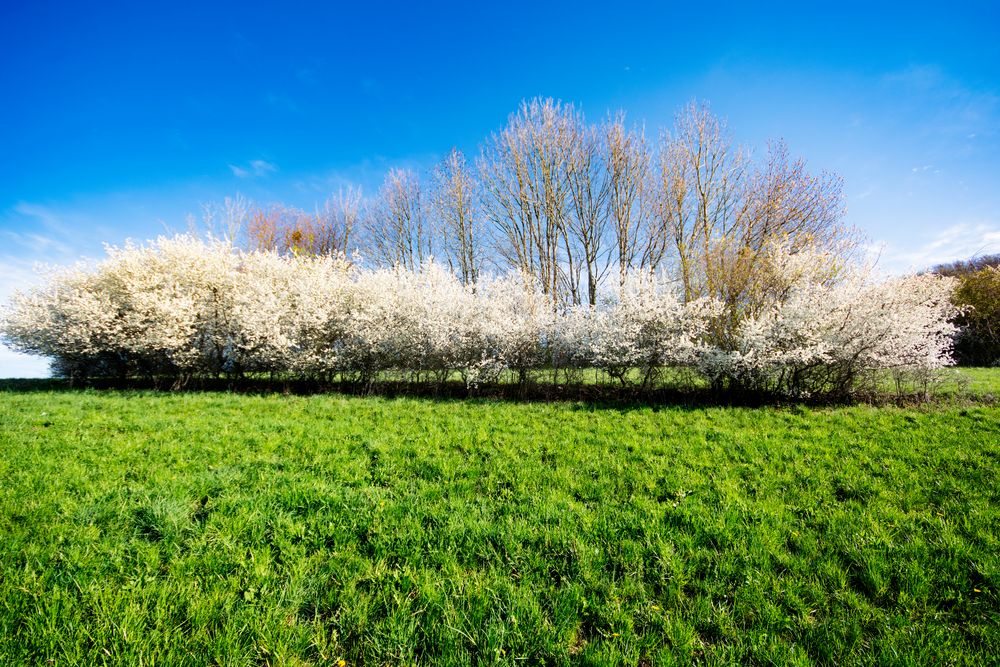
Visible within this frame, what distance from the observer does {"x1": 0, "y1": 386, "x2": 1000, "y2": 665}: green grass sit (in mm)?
2324

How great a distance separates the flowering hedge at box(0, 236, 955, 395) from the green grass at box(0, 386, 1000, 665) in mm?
4473

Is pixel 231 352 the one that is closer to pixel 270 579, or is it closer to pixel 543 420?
pixel 543 420

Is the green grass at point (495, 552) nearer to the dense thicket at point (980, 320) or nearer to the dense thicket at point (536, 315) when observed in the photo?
the dense thicket at point (536, 315)

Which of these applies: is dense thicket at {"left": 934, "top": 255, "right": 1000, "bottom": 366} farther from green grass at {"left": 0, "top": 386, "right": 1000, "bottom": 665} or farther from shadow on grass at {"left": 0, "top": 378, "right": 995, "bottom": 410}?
green grass at {"left": 0, "top": 386, "right": 1000, "bottom": 665}

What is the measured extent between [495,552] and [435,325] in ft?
33.8

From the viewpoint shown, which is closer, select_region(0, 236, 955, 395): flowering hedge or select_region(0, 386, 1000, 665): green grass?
select_region(0, 386, 1000, 665): green grass

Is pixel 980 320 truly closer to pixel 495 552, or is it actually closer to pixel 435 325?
pixel 435 325

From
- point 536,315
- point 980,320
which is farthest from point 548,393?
point 980,320

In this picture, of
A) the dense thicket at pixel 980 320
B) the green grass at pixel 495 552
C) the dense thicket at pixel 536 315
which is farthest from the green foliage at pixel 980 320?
the green grass at pixel 495 552

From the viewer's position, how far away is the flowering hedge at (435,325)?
10.0 meters

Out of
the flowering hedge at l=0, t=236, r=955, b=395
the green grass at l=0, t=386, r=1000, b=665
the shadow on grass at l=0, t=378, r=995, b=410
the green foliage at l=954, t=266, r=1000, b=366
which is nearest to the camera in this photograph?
the green grass at l=0, t=386, r=1000, b=665

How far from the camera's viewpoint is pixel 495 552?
3.23 metres

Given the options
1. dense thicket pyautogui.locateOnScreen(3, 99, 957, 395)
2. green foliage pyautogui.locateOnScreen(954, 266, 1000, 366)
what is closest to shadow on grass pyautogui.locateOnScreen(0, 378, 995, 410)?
dense thicket pyautogui.locateOnScreen(3, 99, 957, 395)

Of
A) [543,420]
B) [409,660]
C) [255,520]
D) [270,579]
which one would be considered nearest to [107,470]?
[255,520]
